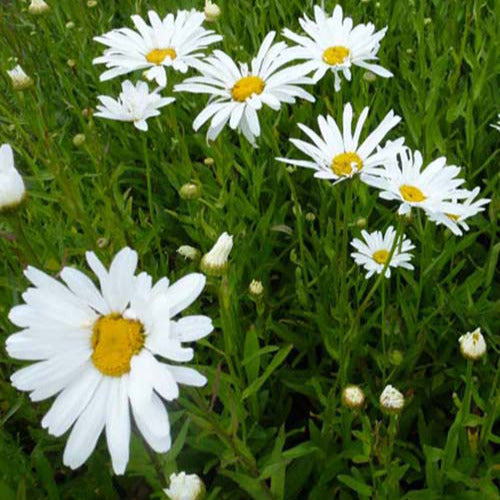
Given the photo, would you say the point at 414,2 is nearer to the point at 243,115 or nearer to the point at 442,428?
the point at 243,115

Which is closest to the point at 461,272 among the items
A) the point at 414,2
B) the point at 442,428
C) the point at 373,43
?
the point at 442,428

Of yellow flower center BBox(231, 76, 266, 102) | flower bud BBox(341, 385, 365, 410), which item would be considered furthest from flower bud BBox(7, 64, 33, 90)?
flower bud BBox(341, 385, 365, 410)

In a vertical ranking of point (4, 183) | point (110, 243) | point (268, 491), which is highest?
point (4, 183)

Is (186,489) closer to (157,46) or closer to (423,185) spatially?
(423,185)

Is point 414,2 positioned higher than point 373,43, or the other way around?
point 373,43

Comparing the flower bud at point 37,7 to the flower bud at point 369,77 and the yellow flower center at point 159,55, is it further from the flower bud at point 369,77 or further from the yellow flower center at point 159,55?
the flower bud at point 369,77

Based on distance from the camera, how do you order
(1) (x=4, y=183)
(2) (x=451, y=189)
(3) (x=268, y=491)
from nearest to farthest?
1. (1) (x=4, y=183)
2. (3) (x=268, y=491)
3. (2) (x=451, y=189)
